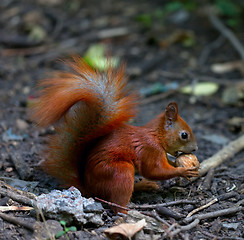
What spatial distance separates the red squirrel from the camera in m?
2.96

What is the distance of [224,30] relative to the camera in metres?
7.00

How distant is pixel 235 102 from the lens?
5676 millimetres

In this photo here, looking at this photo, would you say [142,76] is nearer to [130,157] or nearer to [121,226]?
[130,157]

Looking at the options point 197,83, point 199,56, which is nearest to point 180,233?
point 197,83

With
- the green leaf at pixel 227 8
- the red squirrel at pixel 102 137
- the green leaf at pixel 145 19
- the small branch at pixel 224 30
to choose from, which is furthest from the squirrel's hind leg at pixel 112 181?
the green leaf at pixel 145 19

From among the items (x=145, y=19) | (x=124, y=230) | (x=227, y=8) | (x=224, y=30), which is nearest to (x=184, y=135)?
(x=124, y=230)

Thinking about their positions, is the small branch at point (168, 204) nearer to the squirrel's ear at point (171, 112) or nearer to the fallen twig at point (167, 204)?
the fallen twig at point (167, 204)

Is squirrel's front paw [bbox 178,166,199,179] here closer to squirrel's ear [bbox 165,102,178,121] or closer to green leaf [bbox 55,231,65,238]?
squirrel's ear [bbox 165,102,178,121]

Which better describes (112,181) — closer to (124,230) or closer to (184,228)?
(124,230)

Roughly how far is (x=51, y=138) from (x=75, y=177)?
0.39 metres

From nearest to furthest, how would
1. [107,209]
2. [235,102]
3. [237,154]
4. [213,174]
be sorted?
1. [107,209]
2. [213,174]
3. [237,154]
4. [235,102]

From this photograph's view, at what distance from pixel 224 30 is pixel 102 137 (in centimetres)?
470

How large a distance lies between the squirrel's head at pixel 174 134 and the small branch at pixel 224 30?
3.43 meters

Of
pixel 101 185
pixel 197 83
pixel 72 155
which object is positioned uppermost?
pixel 197 83
